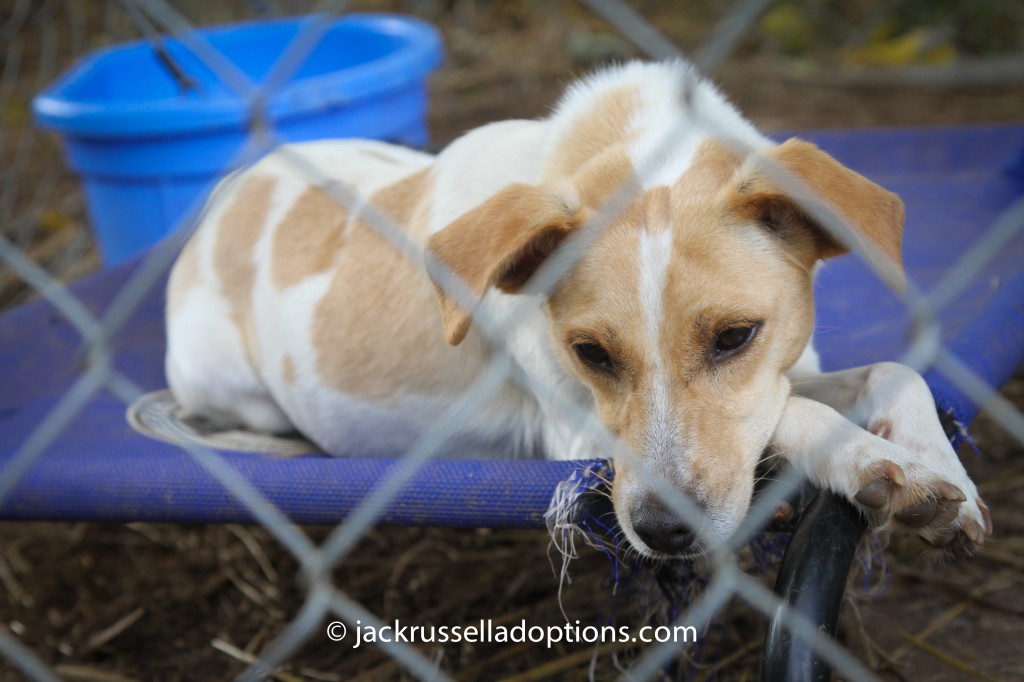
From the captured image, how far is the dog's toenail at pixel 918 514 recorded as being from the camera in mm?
1510

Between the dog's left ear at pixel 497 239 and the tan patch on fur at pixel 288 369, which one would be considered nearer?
the dog's left ear at pixel 497 239

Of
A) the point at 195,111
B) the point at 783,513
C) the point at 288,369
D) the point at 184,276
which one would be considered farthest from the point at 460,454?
the point at 195,111

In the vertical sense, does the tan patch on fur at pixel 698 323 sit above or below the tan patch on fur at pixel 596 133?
below

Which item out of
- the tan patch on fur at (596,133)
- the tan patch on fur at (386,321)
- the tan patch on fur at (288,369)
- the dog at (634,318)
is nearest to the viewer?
the dog at (634,318)

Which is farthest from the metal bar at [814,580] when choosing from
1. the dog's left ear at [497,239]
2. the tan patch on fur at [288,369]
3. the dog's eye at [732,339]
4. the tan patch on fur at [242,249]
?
the tan patch on fur at [242,249]

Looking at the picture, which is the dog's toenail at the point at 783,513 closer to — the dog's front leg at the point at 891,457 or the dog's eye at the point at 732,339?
the dog's front leg at the point at 891,457

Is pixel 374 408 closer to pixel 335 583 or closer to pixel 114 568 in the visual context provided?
pixel 335 583

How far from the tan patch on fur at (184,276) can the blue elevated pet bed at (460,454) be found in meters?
0.28

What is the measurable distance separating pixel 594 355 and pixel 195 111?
7.29ft

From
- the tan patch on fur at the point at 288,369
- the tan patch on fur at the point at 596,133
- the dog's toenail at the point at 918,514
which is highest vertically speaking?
the tan patch on fur at the point at 596,133

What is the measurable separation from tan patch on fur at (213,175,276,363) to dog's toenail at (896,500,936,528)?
5.54 feet

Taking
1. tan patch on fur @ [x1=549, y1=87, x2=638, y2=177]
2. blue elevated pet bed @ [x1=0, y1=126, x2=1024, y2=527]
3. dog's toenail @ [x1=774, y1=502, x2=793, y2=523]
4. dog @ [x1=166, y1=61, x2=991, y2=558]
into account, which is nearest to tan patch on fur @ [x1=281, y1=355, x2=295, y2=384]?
dog @ [x1=166, y1=61, x2=991, y2=558]

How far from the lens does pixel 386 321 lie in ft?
7.72

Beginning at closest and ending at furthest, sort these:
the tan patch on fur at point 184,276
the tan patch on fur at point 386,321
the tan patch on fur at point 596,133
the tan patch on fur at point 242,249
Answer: the tan patch on fur at point 596,133 → the tan patch on fur at point 386,321 → the tan patch on fur at point 242,249 → the tan patch on fur at point 184,276
